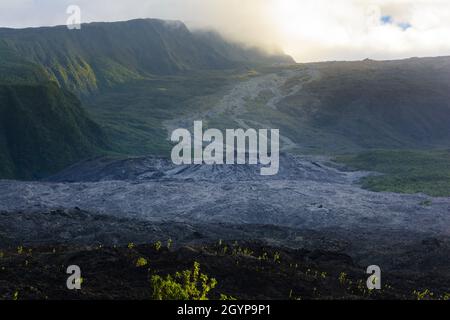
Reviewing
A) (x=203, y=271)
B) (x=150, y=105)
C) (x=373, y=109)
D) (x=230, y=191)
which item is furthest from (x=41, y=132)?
(x=373, y=109)

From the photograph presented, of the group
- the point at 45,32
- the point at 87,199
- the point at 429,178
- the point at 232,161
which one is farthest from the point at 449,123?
the point at 45,32

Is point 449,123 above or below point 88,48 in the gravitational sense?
below

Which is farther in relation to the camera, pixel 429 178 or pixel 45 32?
pixel 45 32

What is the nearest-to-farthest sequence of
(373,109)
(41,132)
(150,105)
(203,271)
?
1. (203,271)
2. (41,132)
3. (373,109)
4. (150,105)

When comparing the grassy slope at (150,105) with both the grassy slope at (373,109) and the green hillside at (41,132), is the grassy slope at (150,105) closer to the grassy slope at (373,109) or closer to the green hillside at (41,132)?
the green hillside at (41,132)

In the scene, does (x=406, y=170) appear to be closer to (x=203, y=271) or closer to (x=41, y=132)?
(x=41, y=132)

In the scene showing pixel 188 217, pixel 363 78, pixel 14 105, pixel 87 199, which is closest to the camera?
pixel 188 217

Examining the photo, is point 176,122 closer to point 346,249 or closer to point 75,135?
point 75,135
